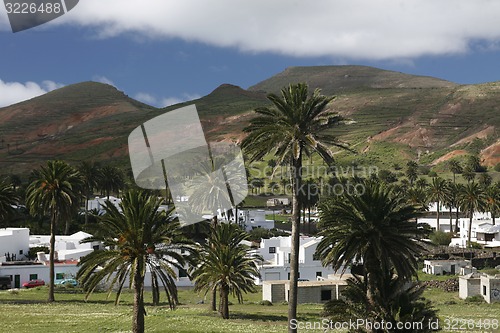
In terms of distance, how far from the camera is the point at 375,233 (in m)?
23.7

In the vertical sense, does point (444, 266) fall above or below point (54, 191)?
below

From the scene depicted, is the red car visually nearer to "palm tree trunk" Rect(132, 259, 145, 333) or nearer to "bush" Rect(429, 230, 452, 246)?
"palm tree trunk" Rect(132, 259, 145, 333)

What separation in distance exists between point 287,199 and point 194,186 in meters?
91.0

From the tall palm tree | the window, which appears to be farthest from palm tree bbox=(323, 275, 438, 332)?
the window

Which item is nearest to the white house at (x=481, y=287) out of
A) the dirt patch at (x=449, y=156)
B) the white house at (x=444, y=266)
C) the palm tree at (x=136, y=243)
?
the white house at (x=444, y=266)

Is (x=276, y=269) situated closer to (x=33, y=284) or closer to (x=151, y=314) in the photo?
(x=33, y=284)

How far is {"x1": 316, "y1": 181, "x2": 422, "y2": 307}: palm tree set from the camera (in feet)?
76.5

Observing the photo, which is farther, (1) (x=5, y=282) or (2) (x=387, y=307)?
(1) (x=5, y=282)

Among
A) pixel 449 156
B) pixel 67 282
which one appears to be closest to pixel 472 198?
pixel 67 282

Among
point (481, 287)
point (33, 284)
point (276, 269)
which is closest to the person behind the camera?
point (481, 287)

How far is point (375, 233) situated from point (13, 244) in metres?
50.7

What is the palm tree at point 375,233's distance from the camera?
23312 mm

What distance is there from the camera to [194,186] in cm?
4950

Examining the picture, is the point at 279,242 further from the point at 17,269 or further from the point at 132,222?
the point at 132,222
